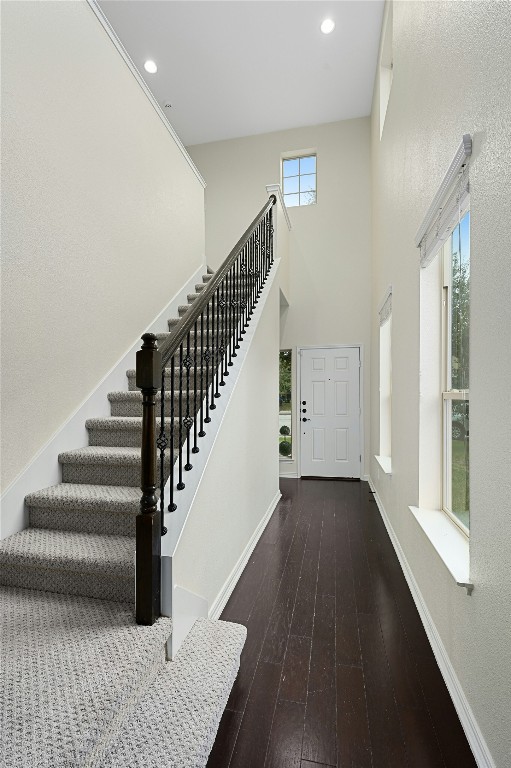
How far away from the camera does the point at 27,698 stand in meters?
1.24

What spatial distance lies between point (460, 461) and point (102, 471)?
2.00 metres

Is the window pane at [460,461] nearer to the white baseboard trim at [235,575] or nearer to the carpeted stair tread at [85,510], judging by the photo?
the white baseboard trim at [235,575]

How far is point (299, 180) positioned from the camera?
21.4 ft

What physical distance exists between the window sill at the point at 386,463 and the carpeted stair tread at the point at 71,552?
8.51ft

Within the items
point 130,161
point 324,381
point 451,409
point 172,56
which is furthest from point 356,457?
point 172,56

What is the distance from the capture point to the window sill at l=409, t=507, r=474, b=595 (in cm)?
164

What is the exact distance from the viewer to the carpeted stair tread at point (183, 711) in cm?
129

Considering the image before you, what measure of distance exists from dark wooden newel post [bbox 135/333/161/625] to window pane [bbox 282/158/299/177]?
5983mm

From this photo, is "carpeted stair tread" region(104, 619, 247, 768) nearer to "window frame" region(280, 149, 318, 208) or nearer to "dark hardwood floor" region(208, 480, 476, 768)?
"dark hardwood floor" region(208, 480, 476, 768)

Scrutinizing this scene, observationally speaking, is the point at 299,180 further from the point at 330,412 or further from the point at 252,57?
the point at 330,412

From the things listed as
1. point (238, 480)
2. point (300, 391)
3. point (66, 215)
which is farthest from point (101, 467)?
point (300, 391)

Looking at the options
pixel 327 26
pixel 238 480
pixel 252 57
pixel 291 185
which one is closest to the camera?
pixel 238 480

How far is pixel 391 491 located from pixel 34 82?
12.7 ft

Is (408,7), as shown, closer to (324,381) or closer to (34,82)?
(34,82)
